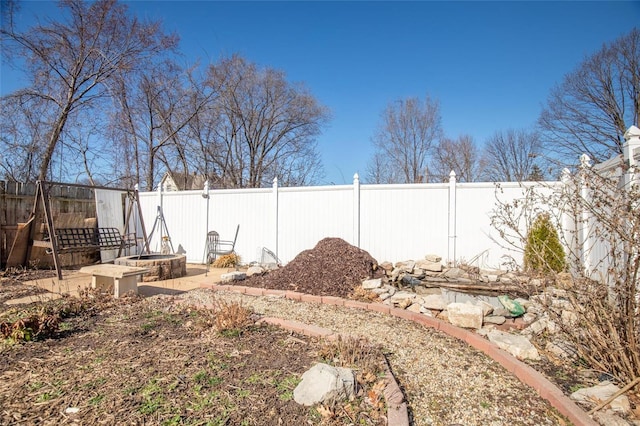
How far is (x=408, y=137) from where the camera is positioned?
658 inches

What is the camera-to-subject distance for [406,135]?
55.0ft

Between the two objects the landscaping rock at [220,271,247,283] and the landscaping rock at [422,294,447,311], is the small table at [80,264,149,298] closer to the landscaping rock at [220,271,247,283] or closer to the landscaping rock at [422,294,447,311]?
the landscaping rock at [220,271,247,283]

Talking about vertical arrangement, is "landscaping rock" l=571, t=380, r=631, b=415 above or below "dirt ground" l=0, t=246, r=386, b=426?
above

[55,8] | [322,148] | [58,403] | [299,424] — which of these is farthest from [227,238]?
[322,148]

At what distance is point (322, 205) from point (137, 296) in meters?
3.99

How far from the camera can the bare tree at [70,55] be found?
856 cm

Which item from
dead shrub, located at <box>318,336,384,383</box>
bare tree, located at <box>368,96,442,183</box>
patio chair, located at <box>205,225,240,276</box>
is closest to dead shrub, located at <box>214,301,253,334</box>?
dead shrub, located at <box>318,336,384,383</box>

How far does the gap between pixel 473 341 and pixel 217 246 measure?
666cm

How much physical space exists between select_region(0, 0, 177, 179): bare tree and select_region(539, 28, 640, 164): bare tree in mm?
16671

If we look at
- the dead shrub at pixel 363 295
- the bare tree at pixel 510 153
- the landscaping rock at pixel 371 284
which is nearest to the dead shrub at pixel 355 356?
the dead shrub at pixel 363 295

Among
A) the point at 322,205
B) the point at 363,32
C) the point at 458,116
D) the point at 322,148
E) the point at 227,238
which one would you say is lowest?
the point at 227,238

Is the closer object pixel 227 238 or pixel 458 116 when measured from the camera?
pixel 227 238

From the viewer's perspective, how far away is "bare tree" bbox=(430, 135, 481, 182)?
54.1 feet

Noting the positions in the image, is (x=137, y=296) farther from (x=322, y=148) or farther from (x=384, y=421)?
(x=322, y=148)
